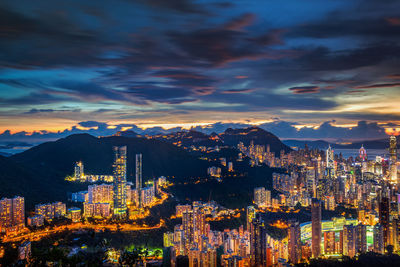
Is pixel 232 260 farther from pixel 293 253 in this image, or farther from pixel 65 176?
pixel 65 176

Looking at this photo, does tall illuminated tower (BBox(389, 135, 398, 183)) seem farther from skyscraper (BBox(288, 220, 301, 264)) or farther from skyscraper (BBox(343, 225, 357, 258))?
skyscraper (BBox(288, 220, 301, 264))

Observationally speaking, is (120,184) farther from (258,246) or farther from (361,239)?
(361,239)

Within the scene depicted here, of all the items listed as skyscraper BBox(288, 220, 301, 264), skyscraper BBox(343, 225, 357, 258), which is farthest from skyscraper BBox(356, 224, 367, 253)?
skyscraper BBox(288, 220, 301, 264)

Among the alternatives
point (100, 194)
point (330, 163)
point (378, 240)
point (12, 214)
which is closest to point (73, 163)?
point (100, 194)

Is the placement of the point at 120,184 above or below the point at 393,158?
below

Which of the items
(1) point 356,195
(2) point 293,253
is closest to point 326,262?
(2) point 293,253

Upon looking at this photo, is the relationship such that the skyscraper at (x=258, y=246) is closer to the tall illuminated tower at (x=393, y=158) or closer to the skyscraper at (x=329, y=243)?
the skyscraper at (x=329, y=243)

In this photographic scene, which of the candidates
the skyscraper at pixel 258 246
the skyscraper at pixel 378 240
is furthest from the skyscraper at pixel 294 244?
the skyscraper at pixel 378 240
